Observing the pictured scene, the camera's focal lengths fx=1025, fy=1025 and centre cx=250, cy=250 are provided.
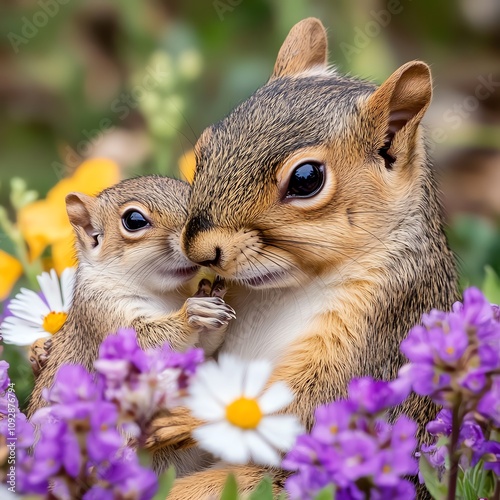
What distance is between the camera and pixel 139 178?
2432 mm

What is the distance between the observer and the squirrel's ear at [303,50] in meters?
2.48

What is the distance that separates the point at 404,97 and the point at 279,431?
33.4 inches

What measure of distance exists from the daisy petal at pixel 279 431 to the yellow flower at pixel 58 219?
Answer: 1.34 metres

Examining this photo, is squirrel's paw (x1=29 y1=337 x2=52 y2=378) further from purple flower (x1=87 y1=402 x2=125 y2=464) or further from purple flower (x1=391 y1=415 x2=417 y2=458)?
purple flower (x1=391 y1=415 x2=417 y2=458)

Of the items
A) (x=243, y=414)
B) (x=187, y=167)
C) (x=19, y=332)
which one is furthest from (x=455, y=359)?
(x=187, y=167)


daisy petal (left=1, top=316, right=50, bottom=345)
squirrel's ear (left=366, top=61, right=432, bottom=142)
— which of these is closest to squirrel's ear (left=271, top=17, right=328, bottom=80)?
squirrel's ear (left=366, top=61, right=432, bottom=142)

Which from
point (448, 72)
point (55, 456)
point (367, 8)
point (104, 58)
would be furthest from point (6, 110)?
point (55, 456)

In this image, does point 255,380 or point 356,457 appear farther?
point 255,380

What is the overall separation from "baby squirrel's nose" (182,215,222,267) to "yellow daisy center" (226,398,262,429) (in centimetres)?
47

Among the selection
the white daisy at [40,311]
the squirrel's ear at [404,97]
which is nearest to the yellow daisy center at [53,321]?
the white daisy at [40,311]

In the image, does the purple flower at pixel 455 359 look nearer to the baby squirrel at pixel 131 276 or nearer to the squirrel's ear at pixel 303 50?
the baby squirrel at pixel 131 276

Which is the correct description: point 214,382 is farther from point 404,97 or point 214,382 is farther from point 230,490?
point 404,97

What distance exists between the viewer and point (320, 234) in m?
1.93

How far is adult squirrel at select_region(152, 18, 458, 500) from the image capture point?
76.0 inches
